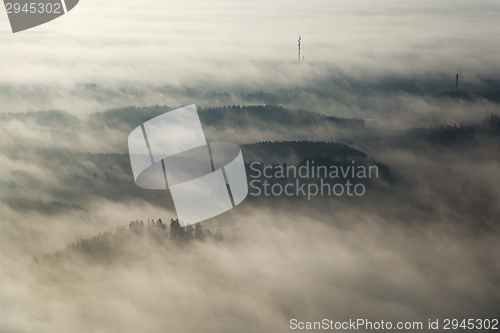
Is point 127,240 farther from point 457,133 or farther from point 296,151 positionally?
point 457,133

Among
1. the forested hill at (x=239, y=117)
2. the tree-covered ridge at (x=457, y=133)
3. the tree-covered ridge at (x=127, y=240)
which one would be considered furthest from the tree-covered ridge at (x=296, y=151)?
the tree-covered ridge at (x=127, y=240)

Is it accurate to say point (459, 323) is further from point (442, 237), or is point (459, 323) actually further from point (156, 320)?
point (156, 320)

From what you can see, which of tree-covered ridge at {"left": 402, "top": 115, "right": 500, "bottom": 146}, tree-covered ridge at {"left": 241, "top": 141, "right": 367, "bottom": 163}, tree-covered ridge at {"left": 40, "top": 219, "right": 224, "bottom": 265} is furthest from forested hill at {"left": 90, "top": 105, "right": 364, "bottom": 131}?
tree-covered ridge at {"left": 40, "top": 219, "right": 224, "bottom": 265}

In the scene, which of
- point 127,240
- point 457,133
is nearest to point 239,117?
point 127,240

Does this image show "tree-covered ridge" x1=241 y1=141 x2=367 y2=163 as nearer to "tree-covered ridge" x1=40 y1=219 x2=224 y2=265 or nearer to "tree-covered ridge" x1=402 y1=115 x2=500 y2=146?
"tree-covered ridge" x1=402 y1=115 x2=500 y2=146

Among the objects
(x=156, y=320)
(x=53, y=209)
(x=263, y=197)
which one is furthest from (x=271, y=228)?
(x=53, y=209)

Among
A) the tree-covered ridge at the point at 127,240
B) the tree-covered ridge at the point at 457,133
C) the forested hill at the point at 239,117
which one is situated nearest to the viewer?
the tree-covered ridge at the point at 127,240

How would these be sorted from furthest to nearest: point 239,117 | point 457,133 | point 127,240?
1. point 239,117
2. point 457,133
3. point 127,240

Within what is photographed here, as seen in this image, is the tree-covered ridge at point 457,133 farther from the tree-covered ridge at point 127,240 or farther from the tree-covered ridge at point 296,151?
the tree-covered ridge at point 127,240
